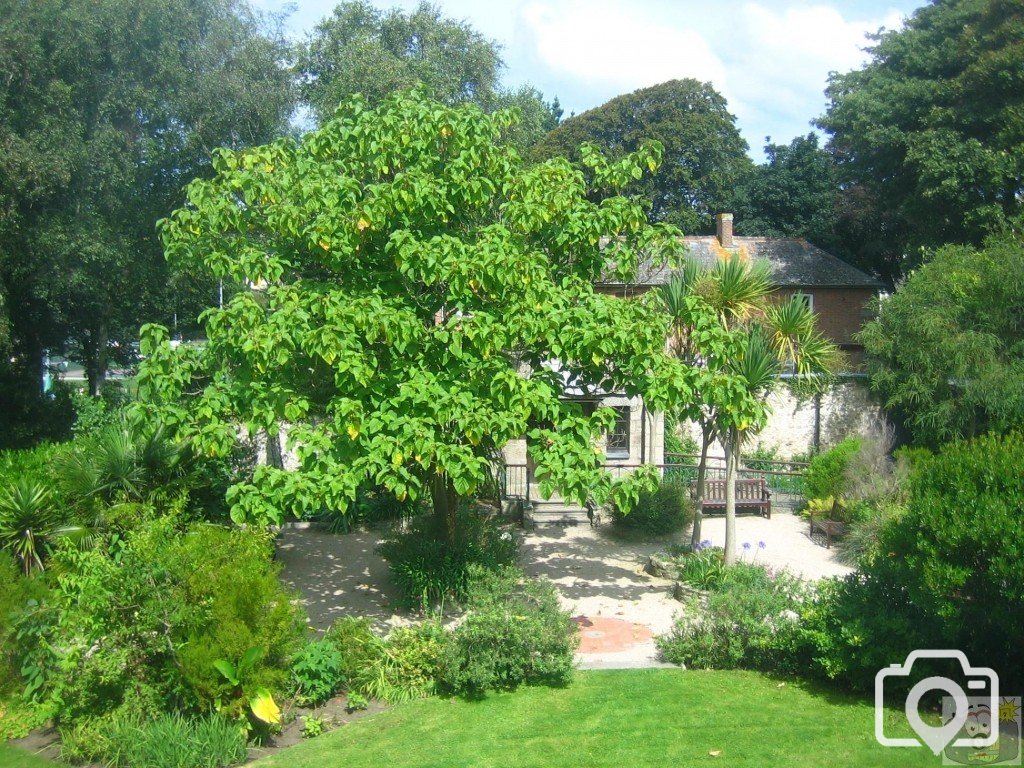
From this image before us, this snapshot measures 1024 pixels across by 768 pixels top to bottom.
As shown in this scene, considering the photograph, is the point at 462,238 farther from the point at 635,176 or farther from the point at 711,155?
the point at 711,155

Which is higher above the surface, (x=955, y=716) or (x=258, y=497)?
(x=258, y=497)

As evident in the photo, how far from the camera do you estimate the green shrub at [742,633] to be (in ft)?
28.5

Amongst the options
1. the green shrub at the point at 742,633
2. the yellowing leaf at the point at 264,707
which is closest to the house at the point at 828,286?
the green shrub at the point at 742,633

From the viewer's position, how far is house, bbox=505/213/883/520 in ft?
61.3

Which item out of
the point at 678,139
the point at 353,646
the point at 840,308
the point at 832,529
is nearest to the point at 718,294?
the point at 832,529

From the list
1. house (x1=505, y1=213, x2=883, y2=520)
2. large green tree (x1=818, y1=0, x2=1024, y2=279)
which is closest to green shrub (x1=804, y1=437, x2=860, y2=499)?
house (x1=505, y1=213, x2=883, y2=520)

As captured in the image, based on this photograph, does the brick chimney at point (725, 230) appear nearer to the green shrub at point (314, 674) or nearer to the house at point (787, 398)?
the house at point (787, 398)

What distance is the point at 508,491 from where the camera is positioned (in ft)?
61.0

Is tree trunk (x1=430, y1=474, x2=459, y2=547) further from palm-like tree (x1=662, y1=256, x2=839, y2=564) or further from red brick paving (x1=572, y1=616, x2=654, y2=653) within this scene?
palm-like tree (x1=662, y1=256, x2=839, y2=564)

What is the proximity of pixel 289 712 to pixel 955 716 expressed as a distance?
614 cm

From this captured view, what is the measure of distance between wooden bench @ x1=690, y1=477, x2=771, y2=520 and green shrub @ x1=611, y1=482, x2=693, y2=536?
169cm

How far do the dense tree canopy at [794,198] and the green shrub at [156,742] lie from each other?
33.8m

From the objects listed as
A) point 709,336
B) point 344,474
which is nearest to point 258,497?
point 344,474

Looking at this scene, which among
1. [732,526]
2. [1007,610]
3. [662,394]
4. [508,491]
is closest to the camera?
[1007,610]
